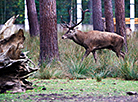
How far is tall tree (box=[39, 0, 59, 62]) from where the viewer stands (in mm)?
10133

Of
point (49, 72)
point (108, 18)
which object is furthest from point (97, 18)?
point (49, 72)

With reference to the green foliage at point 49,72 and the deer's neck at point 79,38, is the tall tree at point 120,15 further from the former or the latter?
the green foliage at point 49,72

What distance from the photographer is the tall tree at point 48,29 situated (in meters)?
10.1

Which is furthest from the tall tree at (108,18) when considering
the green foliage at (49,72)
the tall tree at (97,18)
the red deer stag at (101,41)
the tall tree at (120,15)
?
the green foliage at (49,72)

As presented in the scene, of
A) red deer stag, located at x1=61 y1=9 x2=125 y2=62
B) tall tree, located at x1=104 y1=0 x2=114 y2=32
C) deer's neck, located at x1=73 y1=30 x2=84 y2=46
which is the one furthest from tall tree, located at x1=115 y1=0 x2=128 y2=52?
deer's neck, located at x1=73 y1=30 x2=84 y2=46

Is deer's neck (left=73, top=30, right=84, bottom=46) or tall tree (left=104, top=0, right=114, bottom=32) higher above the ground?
tall tree (left=104, top=0, right=114, bottom=32)

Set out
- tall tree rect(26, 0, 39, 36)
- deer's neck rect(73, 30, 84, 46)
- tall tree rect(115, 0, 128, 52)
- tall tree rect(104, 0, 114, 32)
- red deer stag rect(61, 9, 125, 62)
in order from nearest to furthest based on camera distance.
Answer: red deer stag rect(61, 9, 125, 62), deer's neck rect(73, 30, 84, 46), tall tree rect(115, 0, 128, 52), tall tree rect(104, 0, 114, 32), tall tree rect(26, 0, 39, 36)

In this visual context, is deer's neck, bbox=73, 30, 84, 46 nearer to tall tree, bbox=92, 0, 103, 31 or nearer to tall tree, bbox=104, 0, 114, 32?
tall tree, bbox=104, 0, 114, 32

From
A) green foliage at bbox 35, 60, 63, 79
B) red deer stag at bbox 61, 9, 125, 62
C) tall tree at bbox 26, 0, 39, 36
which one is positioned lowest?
green foliage at bbox 35, 60, 63, 79

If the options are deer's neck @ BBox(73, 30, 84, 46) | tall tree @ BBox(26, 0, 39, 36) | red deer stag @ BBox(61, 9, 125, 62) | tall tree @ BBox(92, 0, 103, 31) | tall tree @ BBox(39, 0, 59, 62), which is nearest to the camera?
tall tree @ BBox(39, 0, 59, 62)

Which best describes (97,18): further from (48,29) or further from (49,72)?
(49,72)

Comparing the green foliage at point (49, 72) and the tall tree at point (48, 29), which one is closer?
the green foliage at point (49, 72)

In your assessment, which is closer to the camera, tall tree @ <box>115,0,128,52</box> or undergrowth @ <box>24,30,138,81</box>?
undergrowth @ <box>24,30,138,81</box>

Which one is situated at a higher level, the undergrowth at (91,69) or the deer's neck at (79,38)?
the deer's neck at (79,38)
